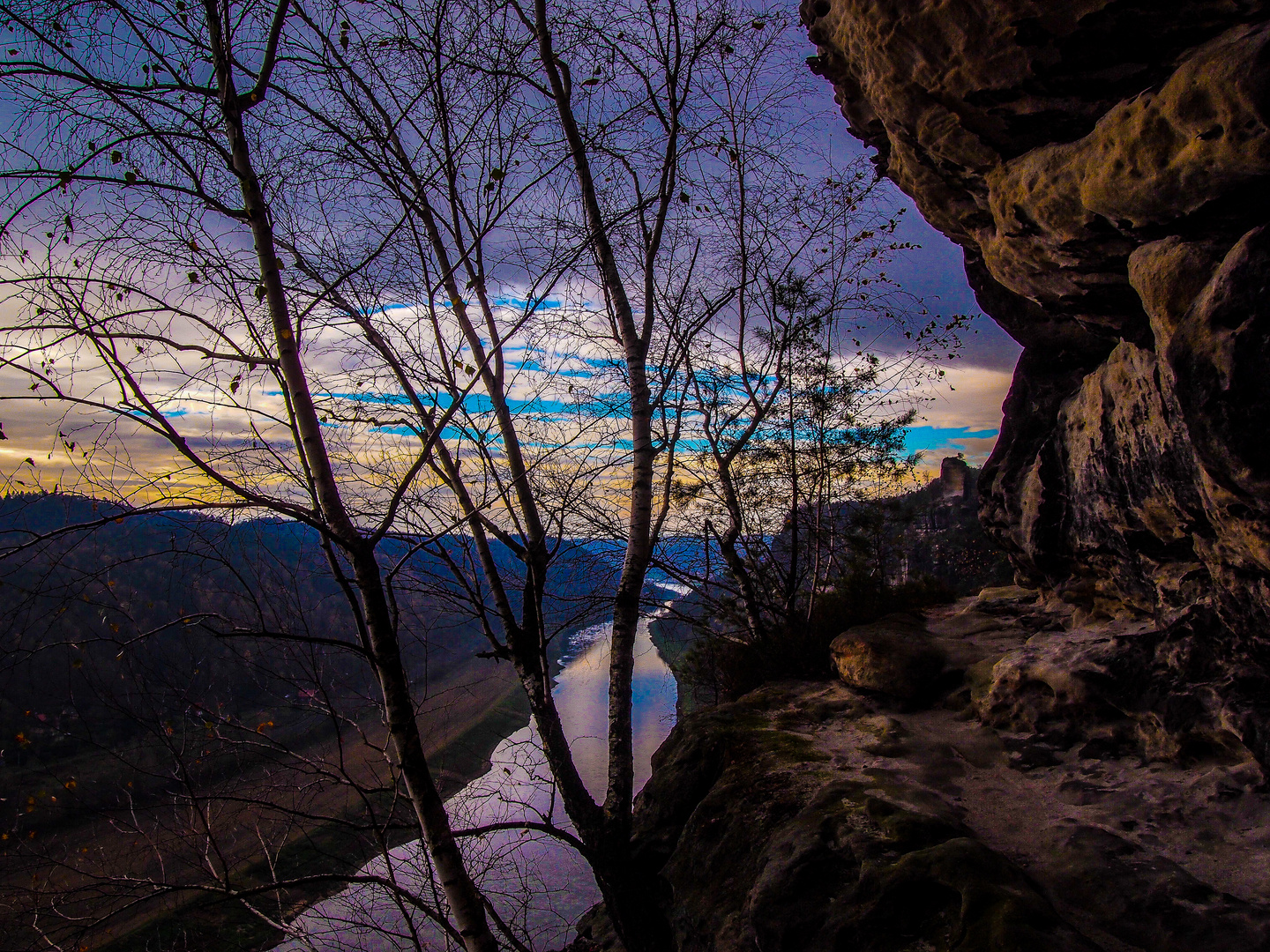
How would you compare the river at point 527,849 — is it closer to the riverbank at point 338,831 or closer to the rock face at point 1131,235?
the riverbank at point 338,831

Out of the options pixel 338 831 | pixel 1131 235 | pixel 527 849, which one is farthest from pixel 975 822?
pixel 527 849

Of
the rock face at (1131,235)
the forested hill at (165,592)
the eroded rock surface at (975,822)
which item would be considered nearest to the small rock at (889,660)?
the eroded rock surface at (975,822)

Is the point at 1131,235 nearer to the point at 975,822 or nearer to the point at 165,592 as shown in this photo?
the point at 975,822

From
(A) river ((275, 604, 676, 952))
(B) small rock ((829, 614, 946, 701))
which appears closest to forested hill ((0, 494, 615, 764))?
(A) river ((275, 604, 676, 952))

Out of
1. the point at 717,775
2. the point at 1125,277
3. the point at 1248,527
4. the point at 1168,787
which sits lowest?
the point at 717,775

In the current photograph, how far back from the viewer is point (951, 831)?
338 centimetres

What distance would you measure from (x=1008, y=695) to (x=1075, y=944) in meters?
2.47

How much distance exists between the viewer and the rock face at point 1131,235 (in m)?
2.73

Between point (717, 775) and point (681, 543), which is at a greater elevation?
point (681, 543)

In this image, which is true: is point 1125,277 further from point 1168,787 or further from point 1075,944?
point 1075,944

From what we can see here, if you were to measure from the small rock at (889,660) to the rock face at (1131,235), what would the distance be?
1.37 m

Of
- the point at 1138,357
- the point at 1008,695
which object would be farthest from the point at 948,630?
the point at 1138,357

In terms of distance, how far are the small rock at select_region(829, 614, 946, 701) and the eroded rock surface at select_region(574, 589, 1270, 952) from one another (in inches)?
6.1

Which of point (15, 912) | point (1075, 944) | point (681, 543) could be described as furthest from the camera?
point (681, 543)
